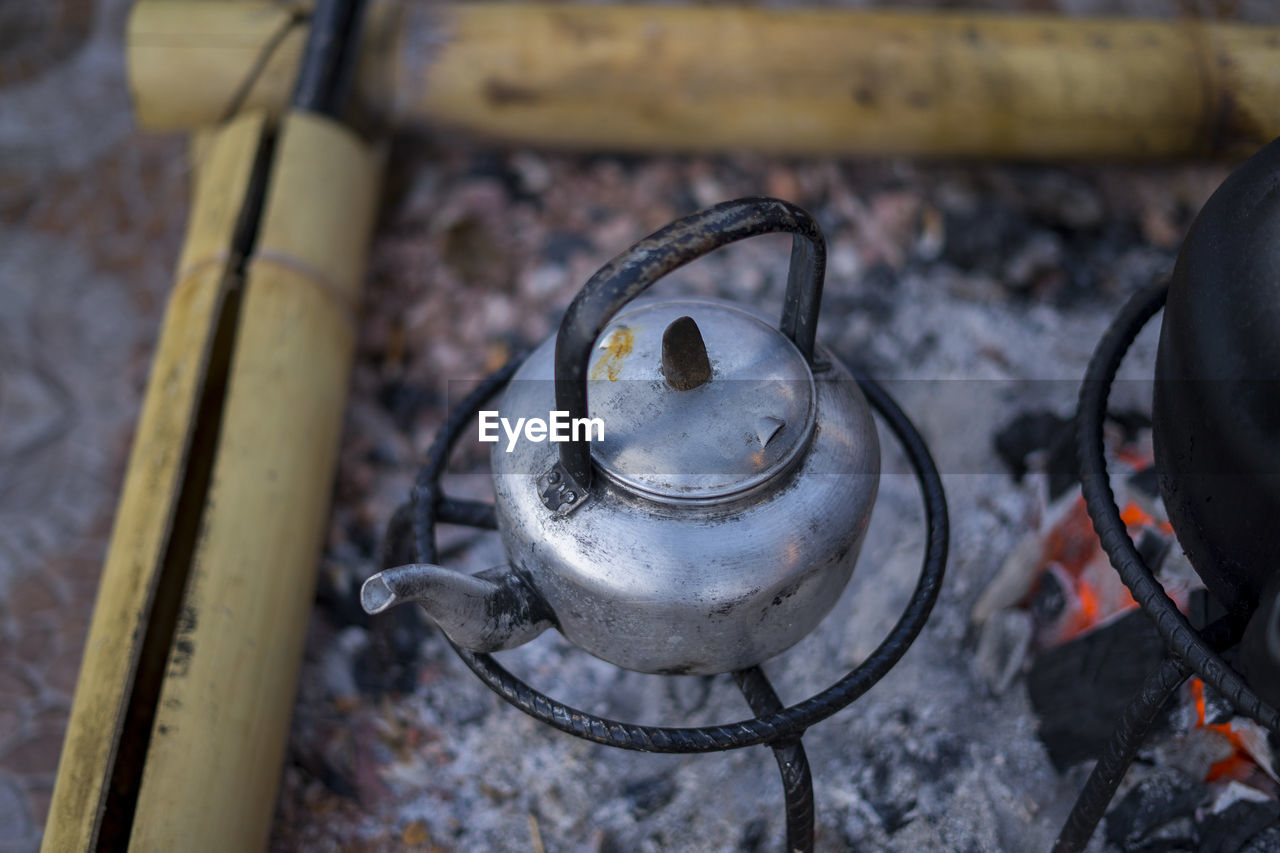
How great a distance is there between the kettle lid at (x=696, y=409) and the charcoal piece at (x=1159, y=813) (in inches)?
43.3

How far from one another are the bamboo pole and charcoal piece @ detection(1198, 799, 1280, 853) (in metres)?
2.00

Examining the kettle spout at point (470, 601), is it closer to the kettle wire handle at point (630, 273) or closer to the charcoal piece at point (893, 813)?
the kettle wire handle at point (630, 273)

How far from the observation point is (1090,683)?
1.99m

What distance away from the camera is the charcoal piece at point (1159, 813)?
73.9 inches

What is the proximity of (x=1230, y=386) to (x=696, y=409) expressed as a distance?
0.72m

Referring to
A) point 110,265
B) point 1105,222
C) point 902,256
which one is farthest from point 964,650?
point 110,265

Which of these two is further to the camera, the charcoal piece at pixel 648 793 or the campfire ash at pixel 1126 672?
the charcoal piece at pixel 648 793

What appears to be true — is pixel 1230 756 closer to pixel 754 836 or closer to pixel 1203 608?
pixel 1203 608

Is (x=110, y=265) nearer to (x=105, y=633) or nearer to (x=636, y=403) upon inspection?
(x=105, y=633)

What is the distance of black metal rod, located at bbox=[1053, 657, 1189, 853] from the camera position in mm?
1464

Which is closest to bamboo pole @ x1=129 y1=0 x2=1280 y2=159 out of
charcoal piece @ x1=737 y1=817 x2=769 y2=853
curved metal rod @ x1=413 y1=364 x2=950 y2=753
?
curved metal rod @ x1=413 y1=364 x2=950 y2=753

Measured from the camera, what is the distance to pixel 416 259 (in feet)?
10.4

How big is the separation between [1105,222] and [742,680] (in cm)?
223

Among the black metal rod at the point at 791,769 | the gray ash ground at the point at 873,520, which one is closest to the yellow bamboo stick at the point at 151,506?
the gray ash ground at the point at 873,520
